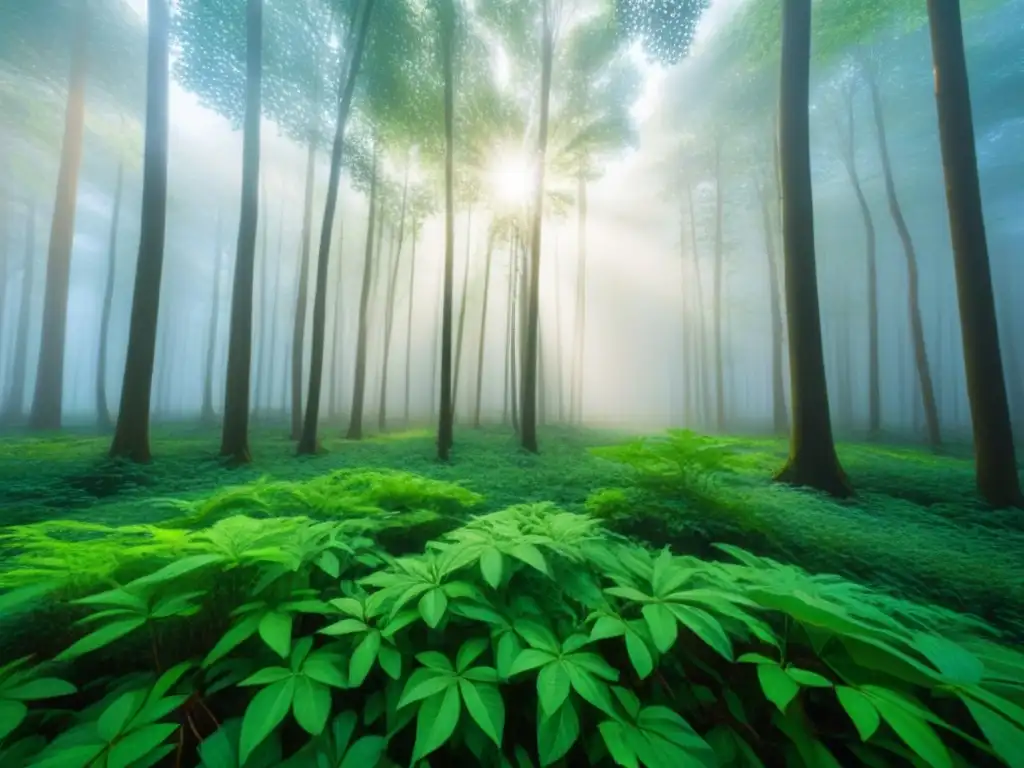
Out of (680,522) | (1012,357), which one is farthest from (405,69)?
(1012,357)

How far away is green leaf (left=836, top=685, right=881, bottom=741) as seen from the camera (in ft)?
3.51

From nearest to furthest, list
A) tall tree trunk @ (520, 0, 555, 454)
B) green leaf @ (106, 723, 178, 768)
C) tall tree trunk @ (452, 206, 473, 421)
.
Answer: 1. green leaf @ (106, 723, 178, 768)
2. tall tree trunk @ (520, 0, 555, 454)
3. tall tree trunk @ (452, 206, 473, 421)

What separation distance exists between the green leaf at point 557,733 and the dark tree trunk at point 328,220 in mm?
9063

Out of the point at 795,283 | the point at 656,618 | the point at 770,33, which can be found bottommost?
the point at 656,618

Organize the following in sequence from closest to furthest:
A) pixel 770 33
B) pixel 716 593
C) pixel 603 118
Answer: pixel 716 593 < pixel 770 33 < pixel 603 118

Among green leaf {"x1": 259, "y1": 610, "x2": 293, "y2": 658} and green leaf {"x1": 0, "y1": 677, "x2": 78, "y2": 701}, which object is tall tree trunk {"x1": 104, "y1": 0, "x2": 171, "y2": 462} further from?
green leaf {"x1": 259, "y1": 610, "x2": 293, "y2": 658}

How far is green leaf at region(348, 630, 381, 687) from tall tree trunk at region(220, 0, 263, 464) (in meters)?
8.32

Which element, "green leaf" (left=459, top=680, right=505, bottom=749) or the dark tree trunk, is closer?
"green leaf" (left=459, top=680, right=505, bottom=749)

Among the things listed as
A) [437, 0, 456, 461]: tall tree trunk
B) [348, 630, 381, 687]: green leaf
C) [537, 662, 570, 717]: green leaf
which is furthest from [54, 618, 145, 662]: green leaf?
[437, 0, 456, 461]: tall tree trunk

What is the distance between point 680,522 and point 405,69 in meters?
13.1

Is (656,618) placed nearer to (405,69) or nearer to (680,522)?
(680,522)

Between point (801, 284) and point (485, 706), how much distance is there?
6871 millimetres

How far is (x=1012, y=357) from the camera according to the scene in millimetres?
21281

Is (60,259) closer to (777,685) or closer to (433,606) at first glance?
(433,606)
